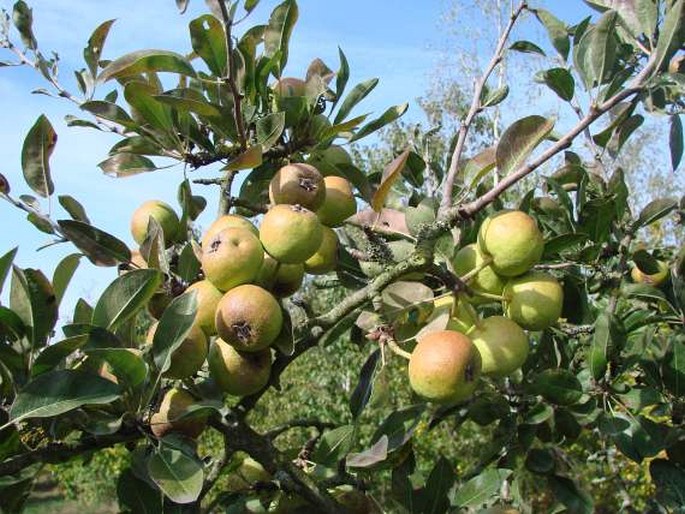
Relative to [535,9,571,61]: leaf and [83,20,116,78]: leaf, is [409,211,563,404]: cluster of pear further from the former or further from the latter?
[83,20,116,78]: leaf

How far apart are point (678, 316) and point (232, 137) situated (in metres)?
0.97

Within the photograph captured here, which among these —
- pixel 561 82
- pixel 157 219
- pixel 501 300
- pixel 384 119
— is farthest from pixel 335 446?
pixel 561 82

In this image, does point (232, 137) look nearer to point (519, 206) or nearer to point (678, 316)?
point (519, 206)

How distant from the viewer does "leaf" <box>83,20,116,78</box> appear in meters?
1.35

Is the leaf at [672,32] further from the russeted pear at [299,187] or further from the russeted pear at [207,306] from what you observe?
the russeted pear at [207,306]

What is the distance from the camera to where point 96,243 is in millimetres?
1168

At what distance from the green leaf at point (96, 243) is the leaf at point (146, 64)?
0.78 ft

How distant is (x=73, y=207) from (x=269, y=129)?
1.16 feet

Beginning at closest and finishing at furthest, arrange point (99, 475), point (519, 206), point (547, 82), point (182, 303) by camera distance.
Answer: point (182, 303)
point (547, 82)
point (519, 206)
point (99, 475)

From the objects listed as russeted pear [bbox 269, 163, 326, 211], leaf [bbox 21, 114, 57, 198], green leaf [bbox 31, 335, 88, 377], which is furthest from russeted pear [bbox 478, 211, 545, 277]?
leaf [bbox 21, 114, 57, 198]

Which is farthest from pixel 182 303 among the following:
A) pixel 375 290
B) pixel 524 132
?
pixel 524 132

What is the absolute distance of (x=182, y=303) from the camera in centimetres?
96

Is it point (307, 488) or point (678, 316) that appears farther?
point (678, 316)

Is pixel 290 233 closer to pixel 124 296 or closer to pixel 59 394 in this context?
pixel 124 296
